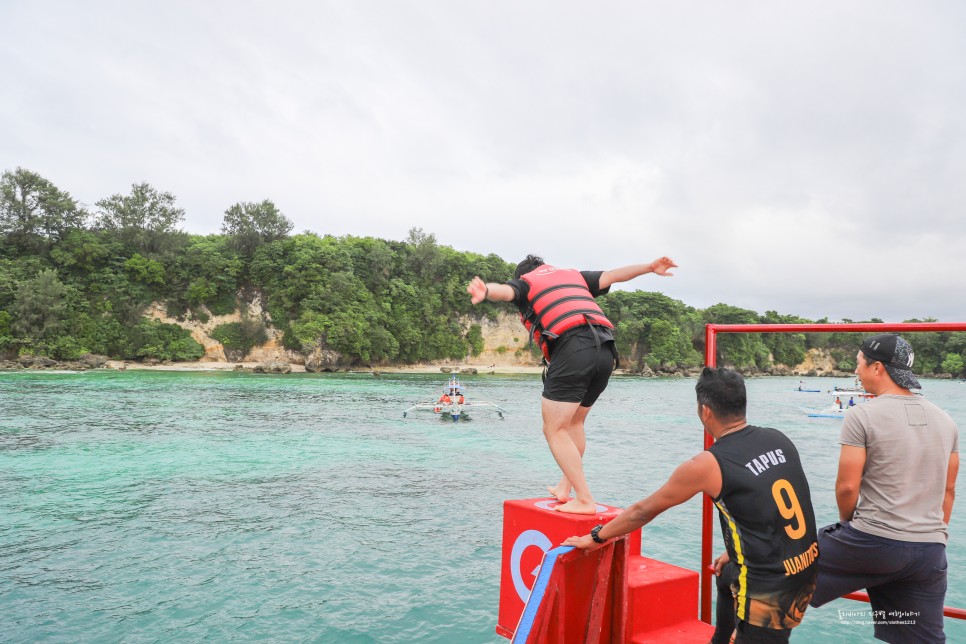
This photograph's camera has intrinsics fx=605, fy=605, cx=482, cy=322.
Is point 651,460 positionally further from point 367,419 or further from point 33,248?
point 33,248

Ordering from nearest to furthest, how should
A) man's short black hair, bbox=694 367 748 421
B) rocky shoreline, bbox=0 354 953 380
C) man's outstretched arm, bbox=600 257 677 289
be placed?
man's short black hair, bbox=694 367 748 421 < man's outstretched arm, bbox=600 257 677 289 < rocky shoreline, bbox=0 354 953 380

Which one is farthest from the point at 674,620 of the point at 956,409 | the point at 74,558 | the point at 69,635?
the point at 956,409

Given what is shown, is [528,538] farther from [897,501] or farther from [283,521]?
[283,521]

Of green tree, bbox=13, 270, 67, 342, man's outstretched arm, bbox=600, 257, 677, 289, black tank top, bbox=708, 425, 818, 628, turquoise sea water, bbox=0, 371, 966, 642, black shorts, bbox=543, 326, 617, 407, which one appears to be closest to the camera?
black tank top, bbox=708, 425, 818, 628

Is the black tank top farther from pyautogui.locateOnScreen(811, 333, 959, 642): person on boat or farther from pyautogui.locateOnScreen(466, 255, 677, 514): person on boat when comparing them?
pyautogui.locateOnScreen(466, 255, 677, 514): person on boat

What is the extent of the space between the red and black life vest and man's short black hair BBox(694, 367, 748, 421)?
944 millimetres

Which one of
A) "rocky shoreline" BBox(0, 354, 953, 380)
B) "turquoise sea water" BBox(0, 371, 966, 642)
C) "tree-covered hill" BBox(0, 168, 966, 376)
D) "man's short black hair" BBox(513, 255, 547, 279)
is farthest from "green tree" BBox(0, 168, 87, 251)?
"man's short black hair" BBox(513, 255, 547, 279)

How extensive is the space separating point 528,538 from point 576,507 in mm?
361

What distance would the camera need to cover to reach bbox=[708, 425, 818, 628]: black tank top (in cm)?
265

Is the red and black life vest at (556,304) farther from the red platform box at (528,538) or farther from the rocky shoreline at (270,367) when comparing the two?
the rocky shoreline at (270,367)

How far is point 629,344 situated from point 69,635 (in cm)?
9132

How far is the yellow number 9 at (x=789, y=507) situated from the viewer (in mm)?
2668

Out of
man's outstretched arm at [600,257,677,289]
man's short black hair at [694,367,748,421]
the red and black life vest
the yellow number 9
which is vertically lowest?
the yellow number 9

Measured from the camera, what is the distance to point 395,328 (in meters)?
74.5
